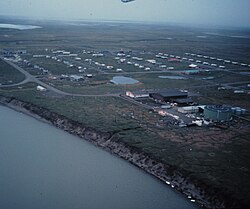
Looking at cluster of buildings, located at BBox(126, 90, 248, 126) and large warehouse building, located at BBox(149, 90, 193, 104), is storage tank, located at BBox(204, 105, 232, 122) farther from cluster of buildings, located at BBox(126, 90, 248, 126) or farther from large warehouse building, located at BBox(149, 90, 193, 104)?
large warehouse building, located at BBox(149, 90, 193, 104)

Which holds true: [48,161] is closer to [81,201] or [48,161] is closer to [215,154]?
[81,201]

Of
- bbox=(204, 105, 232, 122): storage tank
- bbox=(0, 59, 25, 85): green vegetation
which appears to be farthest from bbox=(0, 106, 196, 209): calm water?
bbox=(0, 59, 25, 85): green vegetation

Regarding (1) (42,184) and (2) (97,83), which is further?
(2) (97,83)

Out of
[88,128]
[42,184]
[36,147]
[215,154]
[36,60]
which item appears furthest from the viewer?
[36,60]

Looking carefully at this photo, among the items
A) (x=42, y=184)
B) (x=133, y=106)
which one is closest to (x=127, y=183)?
(x=42, y=184)

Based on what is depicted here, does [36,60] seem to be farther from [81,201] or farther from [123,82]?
[81,201]

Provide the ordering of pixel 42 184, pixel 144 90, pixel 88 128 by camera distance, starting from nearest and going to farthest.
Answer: pixel 42 184 → pixel 88 128 → pixel 144 90
